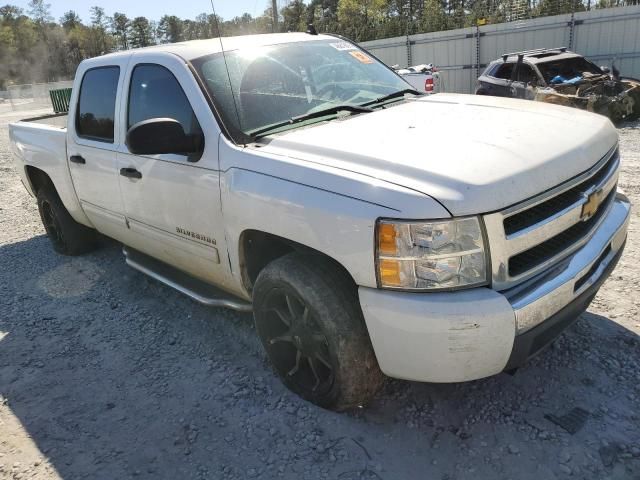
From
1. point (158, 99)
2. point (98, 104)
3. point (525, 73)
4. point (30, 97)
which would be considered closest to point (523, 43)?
point (525, 73)

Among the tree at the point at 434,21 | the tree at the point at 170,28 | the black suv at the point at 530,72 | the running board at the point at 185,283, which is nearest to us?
the running board at the point at 185,283

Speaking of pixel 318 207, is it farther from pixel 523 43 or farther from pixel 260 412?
pixel 523 43

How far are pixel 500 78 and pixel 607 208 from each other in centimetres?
920

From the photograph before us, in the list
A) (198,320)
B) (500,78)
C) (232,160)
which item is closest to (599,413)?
(232,160)

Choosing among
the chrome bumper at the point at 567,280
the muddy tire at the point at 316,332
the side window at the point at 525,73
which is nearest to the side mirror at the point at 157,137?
the muddy tire at the point at 316,332

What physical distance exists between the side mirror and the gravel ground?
4.50 feet

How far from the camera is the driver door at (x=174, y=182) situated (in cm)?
304

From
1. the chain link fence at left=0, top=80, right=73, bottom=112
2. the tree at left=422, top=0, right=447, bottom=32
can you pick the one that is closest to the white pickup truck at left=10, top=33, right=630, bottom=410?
the tree at left=422, top=0, right=447, bottom=32

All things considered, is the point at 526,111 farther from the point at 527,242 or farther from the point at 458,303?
the point at 458,303

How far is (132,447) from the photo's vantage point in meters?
2.76

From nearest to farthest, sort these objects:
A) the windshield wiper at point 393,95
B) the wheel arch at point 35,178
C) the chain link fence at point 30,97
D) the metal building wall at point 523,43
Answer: the windshield wiper at point 393,95, the wheel arch at point 35,178, the metal building wall at point 523,43, the chain link fence at point 30,97

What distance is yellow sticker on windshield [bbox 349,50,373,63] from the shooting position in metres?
3.90

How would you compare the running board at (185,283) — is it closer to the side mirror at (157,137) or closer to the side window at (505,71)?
the side mirror at (157,137)

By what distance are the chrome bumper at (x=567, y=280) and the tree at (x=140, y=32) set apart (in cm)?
9141
